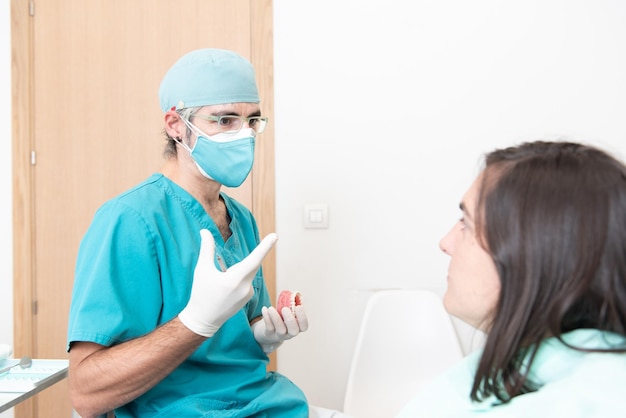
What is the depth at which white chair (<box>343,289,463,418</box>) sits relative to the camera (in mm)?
1884

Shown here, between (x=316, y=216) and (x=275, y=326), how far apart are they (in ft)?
2.28

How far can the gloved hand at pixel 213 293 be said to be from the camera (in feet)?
3.46

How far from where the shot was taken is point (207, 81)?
4.22 ft

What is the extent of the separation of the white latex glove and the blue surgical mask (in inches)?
12.5

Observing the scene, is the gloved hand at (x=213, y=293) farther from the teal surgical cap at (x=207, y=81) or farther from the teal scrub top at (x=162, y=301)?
the teal surgical cap at (x=207, y=81)

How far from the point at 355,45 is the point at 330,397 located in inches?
48.7

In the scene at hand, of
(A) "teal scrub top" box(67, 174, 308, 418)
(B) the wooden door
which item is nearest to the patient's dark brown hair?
(A) "teal scrub top" box(67, 174, 308, 418)

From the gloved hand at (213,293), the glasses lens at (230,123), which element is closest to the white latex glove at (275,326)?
the gloved hand at (213,293)

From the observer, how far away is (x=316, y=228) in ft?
6.55

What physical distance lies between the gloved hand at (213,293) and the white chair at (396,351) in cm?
92

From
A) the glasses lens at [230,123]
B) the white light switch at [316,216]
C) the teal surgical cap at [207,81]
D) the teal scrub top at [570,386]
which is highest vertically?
the teal surgical cap at [207,81]

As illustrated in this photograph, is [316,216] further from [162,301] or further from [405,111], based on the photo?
[162,301]

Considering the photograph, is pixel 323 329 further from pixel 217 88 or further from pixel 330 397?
pixel 217 88

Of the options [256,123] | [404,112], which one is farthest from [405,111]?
[256,123]
